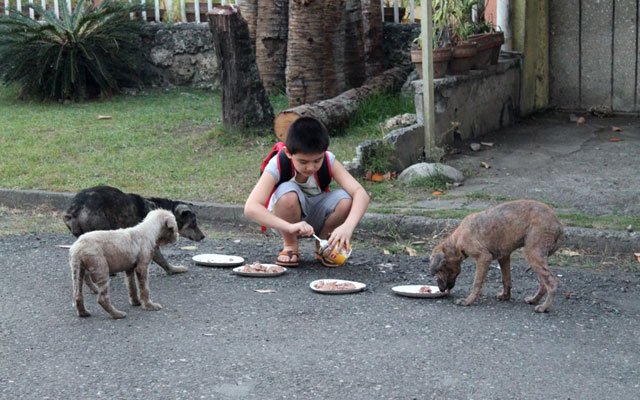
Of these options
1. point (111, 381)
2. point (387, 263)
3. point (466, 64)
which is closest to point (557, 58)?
point (466, 64)

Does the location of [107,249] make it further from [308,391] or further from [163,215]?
[308,391]

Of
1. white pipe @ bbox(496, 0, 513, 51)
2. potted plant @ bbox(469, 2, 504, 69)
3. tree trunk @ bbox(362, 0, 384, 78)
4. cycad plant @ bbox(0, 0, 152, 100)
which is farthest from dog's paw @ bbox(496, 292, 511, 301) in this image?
cycad plant @ bbox(0, 0, 152, 100)

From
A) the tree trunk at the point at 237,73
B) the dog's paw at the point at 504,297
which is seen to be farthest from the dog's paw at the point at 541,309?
the tree trunk at the point at 237,73

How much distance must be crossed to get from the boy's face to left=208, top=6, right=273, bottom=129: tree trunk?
4.13 meters

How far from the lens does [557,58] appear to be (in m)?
12.5

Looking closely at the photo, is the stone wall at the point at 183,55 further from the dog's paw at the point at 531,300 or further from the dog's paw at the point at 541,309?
the dog's paw at the point at 541,309

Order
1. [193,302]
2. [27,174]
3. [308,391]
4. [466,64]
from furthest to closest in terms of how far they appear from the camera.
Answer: [466,64] < [27,174] < [193,302] < [308,391]

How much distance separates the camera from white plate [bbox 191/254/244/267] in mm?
7254

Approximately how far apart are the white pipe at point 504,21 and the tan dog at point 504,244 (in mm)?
6356

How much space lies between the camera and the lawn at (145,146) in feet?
31.5

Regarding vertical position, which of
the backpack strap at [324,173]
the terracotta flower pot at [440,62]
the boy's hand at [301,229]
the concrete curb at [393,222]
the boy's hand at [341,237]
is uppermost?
the terracotta flower pot at [440,62]

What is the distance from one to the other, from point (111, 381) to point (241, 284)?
1.88 metres

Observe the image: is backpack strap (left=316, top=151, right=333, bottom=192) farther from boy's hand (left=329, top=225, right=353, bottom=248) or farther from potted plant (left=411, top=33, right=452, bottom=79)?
potted plant (left=411, top=33, right=452, bottom=79)

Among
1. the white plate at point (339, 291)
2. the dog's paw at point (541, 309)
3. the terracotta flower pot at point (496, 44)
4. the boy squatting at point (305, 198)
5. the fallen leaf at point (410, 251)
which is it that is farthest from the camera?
the terracotta flower pot at point (496, 44)
